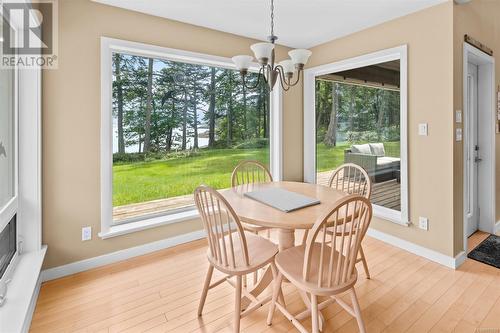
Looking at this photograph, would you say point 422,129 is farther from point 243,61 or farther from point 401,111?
point 243,61

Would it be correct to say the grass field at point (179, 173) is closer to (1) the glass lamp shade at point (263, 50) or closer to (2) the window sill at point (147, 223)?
(2) the window sill at point (147, 223)

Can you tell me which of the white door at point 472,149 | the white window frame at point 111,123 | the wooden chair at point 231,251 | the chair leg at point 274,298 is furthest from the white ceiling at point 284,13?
the chair leg at point 274,298

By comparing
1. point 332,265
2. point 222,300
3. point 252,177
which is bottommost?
point 222,300

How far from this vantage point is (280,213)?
1.76 m

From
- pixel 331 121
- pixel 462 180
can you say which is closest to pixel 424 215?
pixel 462 180

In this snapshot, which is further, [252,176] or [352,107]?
[352,107]

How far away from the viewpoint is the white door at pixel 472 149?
3168 mm

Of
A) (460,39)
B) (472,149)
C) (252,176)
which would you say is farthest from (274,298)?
(472,149)

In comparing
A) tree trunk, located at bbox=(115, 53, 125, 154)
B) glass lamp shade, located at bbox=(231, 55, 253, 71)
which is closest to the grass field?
tree trunk, located at bbox=(115, 53, 125, 154)

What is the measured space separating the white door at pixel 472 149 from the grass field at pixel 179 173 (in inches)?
37.7

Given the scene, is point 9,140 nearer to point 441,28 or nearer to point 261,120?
→ point 261,120

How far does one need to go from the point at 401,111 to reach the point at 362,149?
0.72 meters

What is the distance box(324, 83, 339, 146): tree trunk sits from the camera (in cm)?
379

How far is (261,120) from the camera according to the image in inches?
151
